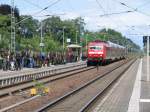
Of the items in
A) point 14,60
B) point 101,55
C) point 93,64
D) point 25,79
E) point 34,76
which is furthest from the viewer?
point 93,64

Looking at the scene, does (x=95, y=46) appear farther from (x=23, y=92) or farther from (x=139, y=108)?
(x=139, y=108)

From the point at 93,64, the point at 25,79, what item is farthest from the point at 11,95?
the point at 93,64

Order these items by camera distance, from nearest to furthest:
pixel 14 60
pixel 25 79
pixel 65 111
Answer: pixel 65 111 < pixel 25 79 < pixel 14 60

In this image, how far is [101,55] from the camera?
63844mm

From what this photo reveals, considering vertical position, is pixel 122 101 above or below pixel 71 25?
below

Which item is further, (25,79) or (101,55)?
(101,55)

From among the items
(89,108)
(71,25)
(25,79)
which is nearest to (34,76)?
(25,79)

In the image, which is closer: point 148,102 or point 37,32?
point 148,102

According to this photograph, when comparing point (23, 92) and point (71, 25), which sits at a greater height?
point (71, 25)

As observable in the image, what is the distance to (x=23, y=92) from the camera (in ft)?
79.7

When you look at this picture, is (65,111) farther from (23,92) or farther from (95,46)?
(95,46)

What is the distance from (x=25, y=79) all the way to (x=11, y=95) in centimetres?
1089

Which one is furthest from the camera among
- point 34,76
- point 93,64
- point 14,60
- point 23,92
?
point 93,64

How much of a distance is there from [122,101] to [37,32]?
12000 cm
